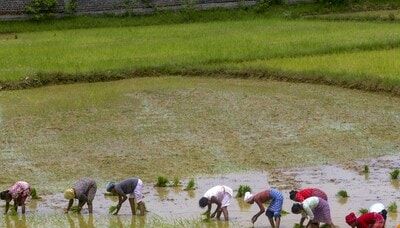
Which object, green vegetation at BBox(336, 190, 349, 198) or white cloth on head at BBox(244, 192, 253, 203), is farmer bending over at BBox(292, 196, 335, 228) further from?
green vegetation at BBox(336, 190, 349, 198)

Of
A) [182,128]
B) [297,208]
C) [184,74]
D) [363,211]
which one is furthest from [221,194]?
[184,74]

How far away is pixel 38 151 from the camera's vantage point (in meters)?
12.6

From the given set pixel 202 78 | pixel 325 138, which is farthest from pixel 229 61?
pixel 325 138

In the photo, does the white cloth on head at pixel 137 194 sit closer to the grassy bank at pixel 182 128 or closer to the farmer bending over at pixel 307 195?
the grassy bank at pixel 182 128

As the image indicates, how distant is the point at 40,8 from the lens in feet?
92.2

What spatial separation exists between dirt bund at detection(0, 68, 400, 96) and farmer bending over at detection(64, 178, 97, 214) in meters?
7.67

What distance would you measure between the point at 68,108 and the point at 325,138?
4866 millimetres

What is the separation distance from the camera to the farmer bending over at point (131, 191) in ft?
31.7

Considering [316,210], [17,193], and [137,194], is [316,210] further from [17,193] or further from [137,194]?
[17,193]

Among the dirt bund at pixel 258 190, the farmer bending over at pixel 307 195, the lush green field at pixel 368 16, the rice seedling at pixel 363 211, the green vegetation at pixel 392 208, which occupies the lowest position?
the lush green field at pixel 368 16

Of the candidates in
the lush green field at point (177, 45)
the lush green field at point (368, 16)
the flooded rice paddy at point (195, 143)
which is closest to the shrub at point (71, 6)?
the lush green field at point (177, 45)

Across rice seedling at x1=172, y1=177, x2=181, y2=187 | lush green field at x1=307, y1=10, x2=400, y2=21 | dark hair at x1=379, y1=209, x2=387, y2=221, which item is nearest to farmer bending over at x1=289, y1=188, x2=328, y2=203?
dark hair at x1=379, y1=209, x2=387, y2=221

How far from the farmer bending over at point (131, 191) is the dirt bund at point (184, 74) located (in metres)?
7.48

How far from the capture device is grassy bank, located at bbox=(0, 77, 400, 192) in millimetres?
11891
